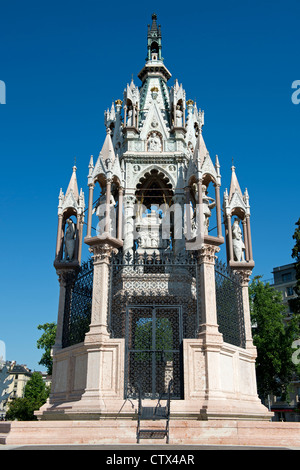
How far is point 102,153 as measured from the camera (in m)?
19.5

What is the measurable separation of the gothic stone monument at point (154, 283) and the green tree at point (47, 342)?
27256mm

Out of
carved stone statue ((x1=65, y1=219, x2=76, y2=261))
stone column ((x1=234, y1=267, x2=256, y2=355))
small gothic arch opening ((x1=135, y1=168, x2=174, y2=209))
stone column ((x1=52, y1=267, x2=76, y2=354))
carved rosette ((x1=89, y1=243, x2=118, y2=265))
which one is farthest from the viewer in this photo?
small gothic arch opening ((x1=135, y1=168, x2=174, y2=209))

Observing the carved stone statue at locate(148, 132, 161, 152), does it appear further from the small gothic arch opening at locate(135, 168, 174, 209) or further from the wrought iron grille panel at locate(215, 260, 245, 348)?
the wrought iron grille panel at locate(215, 260, 245, 348)

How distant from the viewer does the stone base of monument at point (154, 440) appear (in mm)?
11578

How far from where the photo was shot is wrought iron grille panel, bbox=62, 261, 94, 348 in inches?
696

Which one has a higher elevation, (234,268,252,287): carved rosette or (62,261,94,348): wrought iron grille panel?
(234,268,252,287): carved rosette

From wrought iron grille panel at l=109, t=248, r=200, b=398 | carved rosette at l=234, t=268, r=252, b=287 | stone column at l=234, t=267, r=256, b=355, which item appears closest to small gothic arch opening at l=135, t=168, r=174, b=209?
wrought iron grille panel at l=109, t=248, r=200, b=398

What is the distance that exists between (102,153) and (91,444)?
11.8m

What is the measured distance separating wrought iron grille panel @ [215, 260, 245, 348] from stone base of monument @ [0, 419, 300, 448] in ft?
17.8

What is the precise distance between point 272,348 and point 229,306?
58.8ft

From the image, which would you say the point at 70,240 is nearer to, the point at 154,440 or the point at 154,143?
the point at 154,143

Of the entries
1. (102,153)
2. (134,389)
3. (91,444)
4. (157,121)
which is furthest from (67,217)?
(91,444)

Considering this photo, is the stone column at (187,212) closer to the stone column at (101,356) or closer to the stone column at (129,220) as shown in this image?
the stone column at (129,220)

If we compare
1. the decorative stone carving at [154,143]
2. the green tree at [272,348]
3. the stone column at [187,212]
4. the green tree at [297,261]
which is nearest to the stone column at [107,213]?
the stone column at [187,212]
